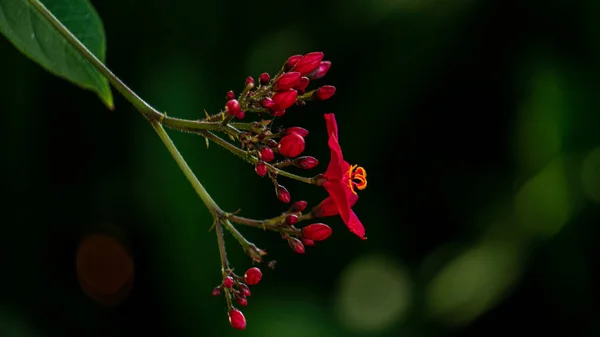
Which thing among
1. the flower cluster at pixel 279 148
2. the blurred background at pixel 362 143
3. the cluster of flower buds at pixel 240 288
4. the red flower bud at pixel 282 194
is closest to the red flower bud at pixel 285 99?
the flower cluster at pixel 279 148

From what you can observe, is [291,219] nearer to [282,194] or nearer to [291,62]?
[282,194]

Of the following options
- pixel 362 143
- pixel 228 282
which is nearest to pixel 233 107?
pixel 228 282

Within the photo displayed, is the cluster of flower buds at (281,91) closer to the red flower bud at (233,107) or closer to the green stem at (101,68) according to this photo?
the red flower bud at (233,107)

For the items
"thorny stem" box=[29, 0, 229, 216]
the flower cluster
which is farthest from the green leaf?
the flower cluster

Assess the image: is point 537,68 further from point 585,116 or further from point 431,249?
point 431,249

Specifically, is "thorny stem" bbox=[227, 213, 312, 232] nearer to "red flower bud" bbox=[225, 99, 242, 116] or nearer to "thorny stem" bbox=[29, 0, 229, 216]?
"thorny stem" bbox=[29, 0, 229, 216]
